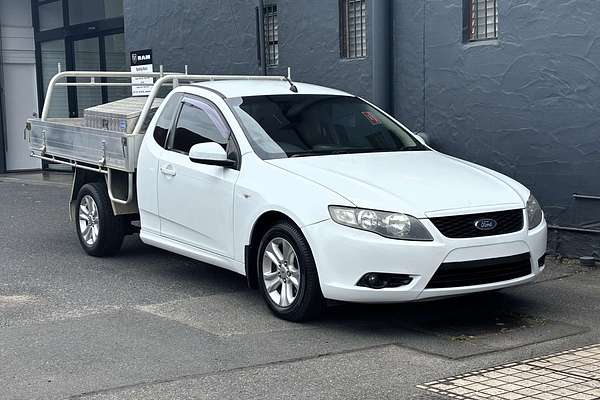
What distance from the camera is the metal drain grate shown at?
4566mm

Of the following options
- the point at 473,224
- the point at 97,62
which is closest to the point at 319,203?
the point at 473,224

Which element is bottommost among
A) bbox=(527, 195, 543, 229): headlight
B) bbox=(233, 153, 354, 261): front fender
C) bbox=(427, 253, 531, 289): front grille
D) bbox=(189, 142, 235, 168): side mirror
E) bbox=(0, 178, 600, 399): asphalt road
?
bbox=(0, 178, 600, 399): asphalt road

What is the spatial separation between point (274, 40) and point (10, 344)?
24.7ft

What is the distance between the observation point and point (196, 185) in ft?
23.0

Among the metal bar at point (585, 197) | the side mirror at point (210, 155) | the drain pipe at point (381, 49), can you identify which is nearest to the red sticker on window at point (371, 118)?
the side mirror at point (210, 155)

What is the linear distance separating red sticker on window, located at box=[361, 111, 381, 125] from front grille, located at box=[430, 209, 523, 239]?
1.88 metres

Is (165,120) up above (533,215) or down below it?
above

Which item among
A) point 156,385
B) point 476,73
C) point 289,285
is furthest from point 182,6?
point 156,385

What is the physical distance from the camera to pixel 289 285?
6.16 m

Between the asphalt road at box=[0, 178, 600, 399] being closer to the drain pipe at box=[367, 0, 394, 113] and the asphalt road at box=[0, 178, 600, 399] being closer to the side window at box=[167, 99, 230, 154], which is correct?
the side window at box=[167, 99, 230, 154]

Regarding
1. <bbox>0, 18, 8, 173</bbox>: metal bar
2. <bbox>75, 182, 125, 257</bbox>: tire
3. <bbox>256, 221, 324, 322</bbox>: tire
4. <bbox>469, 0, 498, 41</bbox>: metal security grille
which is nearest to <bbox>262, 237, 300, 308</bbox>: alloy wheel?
<bbox>256, 221, 324, 322</bbox>: tire

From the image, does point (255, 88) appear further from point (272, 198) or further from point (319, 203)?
point (319, 203)

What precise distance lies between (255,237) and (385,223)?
123 centimetres

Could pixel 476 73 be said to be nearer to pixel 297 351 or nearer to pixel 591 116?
pixel 591 116
